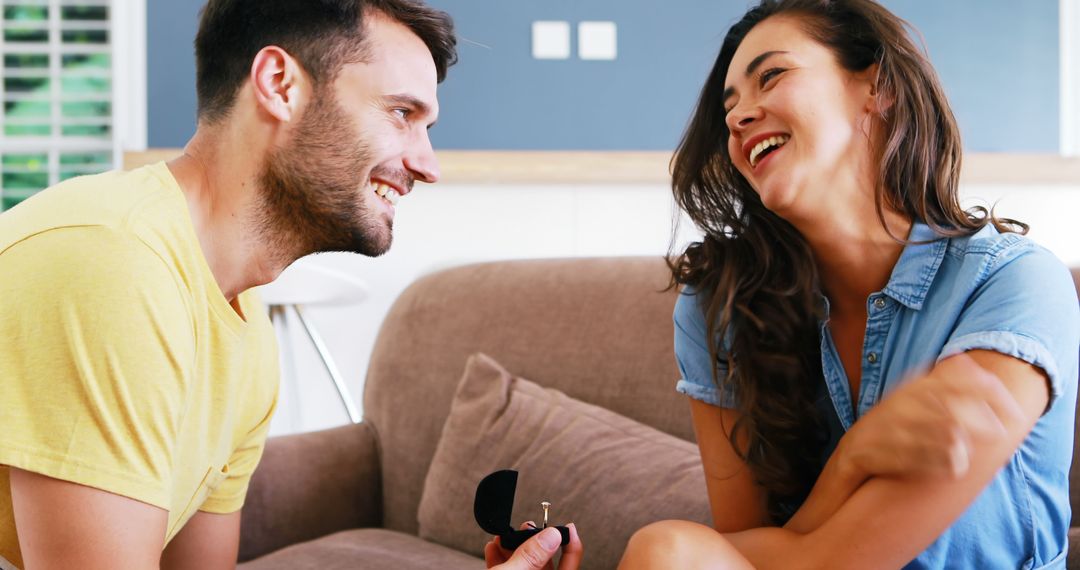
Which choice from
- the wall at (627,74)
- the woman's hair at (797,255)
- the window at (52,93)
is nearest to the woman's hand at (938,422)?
the woman's hair at (797,255)

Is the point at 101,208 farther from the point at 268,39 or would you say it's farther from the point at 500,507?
the point at 500,507

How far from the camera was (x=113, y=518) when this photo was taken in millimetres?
1028

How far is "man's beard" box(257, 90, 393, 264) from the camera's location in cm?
129

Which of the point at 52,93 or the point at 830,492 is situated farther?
the point at 52,93

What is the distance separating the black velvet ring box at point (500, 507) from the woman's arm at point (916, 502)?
31 cm

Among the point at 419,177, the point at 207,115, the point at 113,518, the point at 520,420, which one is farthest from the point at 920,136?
the point at 113,518

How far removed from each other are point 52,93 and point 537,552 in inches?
123

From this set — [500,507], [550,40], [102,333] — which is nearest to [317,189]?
[102,333]

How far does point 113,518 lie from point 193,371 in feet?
0.70

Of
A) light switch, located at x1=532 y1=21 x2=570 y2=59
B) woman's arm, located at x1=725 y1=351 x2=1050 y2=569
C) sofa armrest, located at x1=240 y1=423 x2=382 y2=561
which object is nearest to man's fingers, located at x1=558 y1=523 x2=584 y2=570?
woman's arm, located at x1=725 y1=351 x2=1050 y2=569

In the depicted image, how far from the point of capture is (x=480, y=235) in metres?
3.34

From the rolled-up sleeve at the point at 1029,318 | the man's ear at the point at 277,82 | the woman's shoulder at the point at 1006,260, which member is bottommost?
the rolled-up sleeve at the point at 1029,318

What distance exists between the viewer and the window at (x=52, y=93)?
350 cm

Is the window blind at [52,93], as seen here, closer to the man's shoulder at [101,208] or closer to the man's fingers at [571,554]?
the man's shoulder at [101,208]
